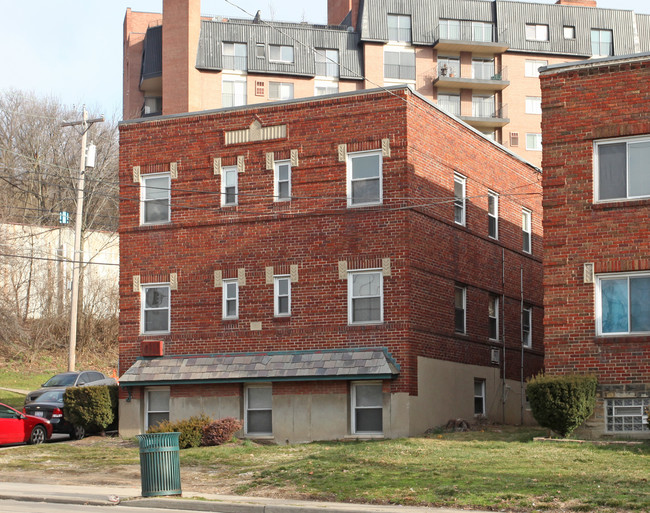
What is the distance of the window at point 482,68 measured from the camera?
230 ft

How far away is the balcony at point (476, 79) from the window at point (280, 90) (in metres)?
9.61

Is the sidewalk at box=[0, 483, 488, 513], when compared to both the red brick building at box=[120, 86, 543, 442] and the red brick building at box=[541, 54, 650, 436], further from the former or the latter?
the red brick building at box=[541, 54, 650, 436]

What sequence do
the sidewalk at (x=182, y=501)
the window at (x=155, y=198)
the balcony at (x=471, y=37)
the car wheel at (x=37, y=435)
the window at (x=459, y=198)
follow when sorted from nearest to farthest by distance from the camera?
1. the sidewalk at (x=182, y=501)
2. the car wheel at (x=37, y=435)
3. the window at (x=459, y=198)
4. the window at (x=155, y=198)
5. the balcony at (x=471, y=37)

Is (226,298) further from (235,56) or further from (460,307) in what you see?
(235,56)

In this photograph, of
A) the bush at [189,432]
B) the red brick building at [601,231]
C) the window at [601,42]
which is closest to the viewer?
the red brick building at [601,231]

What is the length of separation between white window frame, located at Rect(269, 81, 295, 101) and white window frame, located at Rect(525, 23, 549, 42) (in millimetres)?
Result: 16742

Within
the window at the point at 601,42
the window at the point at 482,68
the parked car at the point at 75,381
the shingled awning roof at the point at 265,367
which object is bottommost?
the parked car at the point at 75,381

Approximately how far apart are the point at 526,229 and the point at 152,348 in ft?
44.4

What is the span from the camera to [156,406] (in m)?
29.4

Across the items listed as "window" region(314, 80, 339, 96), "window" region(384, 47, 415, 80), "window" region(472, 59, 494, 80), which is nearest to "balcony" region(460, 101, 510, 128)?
"window" region(472, 59, 494, 80)

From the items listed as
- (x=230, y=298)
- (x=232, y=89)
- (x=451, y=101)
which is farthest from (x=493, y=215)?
(x=451, y=101)

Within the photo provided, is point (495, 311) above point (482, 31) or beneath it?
beneath

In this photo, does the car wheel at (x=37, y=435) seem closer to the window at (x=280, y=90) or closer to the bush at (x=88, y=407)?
the bush at (x=88, y=407)

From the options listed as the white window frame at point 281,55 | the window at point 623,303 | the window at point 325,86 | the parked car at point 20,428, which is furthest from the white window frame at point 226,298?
the window at point 325,86
